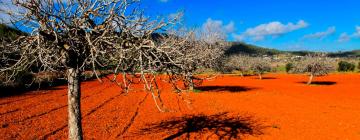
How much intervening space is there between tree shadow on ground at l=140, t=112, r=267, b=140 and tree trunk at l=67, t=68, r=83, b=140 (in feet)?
19.3

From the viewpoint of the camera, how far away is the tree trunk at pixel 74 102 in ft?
32.9

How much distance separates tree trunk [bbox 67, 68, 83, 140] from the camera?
10.0 metres

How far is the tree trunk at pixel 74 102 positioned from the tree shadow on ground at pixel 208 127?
5889 millimetres

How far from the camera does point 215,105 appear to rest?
27.9 m

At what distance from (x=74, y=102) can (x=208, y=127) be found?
954cm

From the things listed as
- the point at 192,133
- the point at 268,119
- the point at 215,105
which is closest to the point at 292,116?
the point at 268,119

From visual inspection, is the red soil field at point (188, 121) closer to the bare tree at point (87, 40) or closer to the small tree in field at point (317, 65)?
the bare tree at point (87, 40)

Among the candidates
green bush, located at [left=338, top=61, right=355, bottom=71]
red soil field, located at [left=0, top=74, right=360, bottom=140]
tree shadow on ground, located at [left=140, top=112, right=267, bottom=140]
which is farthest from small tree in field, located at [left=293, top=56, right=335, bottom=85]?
green bush, located at [left=338, top=61, right=355, bottom=71]

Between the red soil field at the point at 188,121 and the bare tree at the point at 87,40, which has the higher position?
the bare tree at the point at 87,40

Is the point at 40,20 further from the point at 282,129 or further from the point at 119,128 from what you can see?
the point at 282,129

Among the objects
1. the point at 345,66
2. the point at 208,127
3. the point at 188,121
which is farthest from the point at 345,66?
the point at 208,127

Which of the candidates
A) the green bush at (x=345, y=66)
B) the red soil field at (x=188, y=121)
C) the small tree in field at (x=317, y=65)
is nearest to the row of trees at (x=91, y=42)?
the red soil field at (x=188, y=121)

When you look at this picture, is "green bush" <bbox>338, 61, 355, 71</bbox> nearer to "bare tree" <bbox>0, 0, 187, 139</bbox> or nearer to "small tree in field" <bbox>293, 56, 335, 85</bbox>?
"small tree in field" <bbox>293, 56, 335, 85</bbox>

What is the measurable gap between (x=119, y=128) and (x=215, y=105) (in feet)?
37.3
